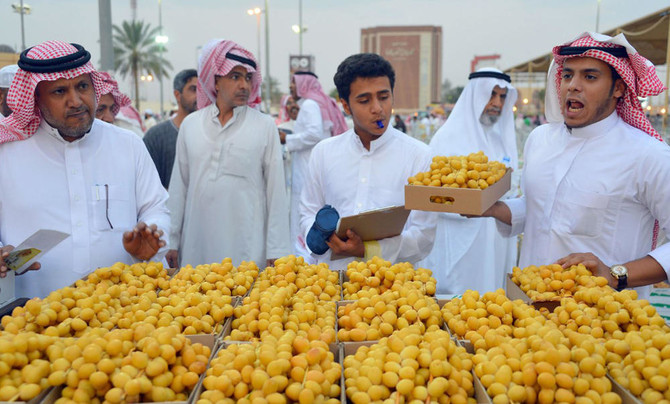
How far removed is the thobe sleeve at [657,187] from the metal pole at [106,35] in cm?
705

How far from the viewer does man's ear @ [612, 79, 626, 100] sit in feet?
8.60

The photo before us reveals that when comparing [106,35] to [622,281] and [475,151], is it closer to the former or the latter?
[475,151]

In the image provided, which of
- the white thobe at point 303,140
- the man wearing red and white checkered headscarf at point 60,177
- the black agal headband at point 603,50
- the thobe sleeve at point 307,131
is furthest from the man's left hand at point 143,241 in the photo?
the thobe sleeve at point 307,131

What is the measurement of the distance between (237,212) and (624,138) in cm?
265

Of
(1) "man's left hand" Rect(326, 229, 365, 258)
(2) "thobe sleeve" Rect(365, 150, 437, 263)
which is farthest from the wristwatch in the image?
(1) "man's left hand" Rect(326, 229, 365, 258)

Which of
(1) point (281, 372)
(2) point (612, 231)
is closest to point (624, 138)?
(2) point (612, 231)

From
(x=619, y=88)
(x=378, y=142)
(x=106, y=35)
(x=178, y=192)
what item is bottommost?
(x=178, y=192)

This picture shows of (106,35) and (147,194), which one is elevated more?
(106,35)

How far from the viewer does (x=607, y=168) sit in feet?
8.55

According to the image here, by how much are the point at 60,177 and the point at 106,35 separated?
223 inches

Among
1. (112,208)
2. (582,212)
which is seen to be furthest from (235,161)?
(582,212)

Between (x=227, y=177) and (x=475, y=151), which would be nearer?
(x=227, y=177)

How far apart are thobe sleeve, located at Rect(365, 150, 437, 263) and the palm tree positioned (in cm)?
3455

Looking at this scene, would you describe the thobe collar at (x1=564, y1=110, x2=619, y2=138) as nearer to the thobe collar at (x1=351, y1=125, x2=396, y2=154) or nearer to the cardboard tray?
the thobe collar at (x1=351, y1=125, x2=396, y2=154)
